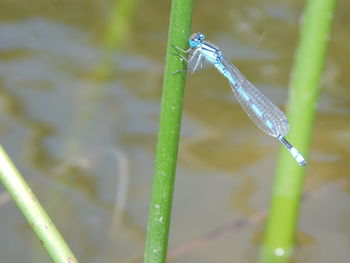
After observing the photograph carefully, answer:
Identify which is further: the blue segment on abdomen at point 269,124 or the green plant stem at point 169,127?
the blue segment on abdomen at point 269,124

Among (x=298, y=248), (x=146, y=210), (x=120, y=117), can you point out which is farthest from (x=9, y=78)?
(x=298, y=248)

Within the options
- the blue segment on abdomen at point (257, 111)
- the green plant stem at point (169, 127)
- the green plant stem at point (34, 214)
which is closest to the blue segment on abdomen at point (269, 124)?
the blue segment on abdomen at point (257, 111)

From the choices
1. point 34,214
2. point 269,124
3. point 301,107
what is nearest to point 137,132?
point 269,124

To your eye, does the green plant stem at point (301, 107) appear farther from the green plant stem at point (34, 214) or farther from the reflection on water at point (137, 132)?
the green plant stem at point (34, 214)

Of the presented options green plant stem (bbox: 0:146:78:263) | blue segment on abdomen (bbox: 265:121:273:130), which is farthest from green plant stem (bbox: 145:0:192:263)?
blue segment on abdomen (bbox: 265:121:273:130)

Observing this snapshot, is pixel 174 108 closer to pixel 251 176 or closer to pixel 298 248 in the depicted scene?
pixel 298 248

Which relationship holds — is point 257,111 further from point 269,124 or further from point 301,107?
point 301,107
